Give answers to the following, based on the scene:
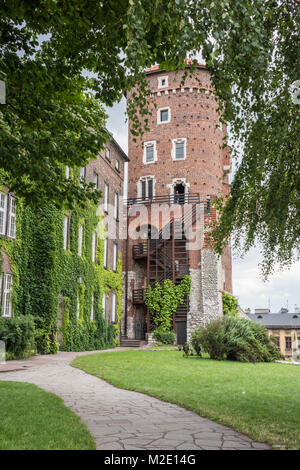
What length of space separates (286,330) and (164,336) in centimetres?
4442

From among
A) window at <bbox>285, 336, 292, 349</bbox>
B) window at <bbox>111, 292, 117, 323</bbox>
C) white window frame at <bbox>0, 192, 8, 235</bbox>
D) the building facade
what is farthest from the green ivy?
window at <bbox>285, 336, 292, 349</bbox>

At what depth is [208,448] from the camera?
4.54 meters

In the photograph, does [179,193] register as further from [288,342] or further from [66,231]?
[288,342]

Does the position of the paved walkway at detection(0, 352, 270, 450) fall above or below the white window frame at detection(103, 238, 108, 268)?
below

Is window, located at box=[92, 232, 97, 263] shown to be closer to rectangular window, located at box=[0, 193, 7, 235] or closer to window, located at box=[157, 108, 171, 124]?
rectangular window, located at box=[0, 193, 7, 235]

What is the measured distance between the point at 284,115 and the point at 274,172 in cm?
112

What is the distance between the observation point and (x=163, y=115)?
38.1 metres

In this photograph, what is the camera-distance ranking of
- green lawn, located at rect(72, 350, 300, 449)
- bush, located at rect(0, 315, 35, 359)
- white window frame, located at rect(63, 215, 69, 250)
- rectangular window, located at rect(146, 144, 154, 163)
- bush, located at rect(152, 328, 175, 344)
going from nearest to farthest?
green lawn, located at rect(72, 350, 300, 449)
bush, located at rect(0, 315, 35, 359)
white window frame, located at rect(63, 215, 69, 250)
bush, located at rect(152, 328, 175, 344)
rectangular window, located at rect(146, 144, 154, 163)

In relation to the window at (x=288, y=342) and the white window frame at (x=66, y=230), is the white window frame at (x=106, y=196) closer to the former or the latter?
the white window frame at (x=66, y=230)

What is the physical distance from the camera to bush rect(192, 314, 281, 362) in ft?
54.6

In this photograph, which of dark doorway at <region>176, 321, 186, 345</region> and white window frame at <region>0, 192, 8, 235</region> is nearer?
white window frame at <region>0, 192, 8, 235</region>

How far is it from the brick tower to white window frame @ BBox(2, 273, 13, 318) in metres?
17.0

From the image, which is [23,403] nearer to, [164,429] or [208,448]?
[164,429]

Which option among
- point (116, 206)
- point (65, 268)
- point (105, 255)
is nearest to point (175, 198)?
point (116, 206)
